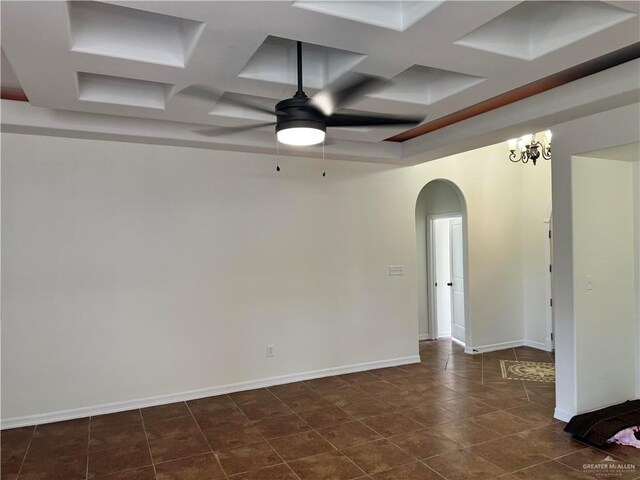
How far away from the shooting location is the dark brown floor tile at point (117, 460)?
3119mm

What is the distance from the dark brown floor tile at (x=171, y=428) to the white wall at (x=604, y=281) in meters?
3.29

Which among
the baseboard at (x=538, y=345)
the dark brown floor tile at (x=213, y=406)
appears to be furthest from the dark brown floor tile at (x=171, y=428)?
the baseboard at (x=538, y=345)

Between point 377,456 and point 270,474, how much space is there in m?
0.80

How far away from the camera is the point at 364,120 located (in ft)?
8.87

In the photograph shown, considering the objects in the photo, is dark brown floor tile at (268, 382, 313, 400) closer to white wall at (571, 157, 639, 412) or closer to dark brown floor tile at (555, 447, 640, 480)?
dark brown floor tile at (555, 447, 640, 480)

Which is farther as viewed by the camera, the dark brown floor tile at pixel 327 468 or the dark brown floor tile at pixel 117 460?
the dark brown floor tile at pixel 117 460

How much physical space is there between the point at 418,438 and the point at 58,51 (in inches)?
142

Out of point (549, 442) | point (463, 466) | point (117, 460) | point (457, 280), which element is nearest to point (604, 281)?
point (549, 442)

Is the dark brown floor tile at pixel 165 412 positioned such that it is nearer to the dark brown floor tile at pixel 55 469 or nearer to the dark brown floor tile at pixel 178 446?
the dark brown floor tile at pixel 178 446

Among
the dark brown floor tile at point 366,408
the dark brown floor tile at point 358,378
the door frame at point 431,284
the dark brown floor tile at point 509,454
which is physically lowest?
the dark brown floor tile at point 358,378

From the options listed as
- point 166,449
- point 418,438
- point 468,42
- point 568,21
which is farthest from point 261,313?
point 568,21

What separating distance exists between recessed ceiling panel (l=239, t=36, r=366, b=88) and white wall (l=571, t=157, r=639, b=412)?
222 centimetres

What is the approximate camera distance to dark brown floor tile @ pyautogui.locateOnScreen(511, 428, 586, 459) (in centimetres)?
327

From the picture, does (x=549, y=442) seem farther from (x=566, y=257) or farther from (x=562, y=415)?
(x=566, y=257)
